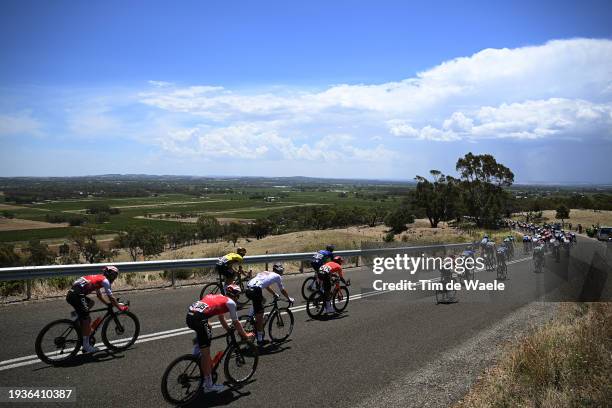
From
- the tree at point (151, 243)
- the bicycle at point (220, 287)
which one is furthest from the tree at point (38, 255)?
the bicycle at point (220, 287)

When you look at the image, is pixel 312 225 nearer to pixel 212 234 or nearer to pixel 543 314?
pixel 212 234

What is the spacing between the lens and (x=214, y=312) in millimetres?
6434

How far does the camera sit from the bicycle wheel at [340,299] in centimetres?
1174

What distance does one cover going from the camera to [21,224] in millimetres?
76000

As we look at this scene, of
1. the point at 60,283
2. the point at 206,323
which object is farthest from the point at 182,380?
the point at 60,283

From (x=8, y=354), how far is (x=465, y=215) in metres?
73.1

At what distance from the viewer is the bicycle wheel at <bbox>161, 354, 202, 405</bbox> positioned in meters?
6.16

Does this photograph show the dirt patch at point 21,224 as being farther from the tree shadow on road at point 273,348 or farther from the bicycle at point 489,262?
the tree shadow on road at point 273,348

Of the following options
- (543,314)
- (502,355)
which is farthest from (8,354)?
(543,314)

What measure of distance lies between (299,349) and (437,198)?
2848 inches

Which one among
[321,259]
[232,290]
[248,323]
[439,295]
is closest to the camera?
[248,323]

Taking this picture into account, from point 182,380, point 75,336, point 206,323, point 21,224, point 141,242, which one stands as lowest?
point 141,242

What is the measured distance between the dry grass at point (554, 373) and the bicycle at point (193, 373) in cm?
331

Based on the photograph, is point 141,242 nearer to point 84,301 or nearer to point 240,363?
point 84,301
